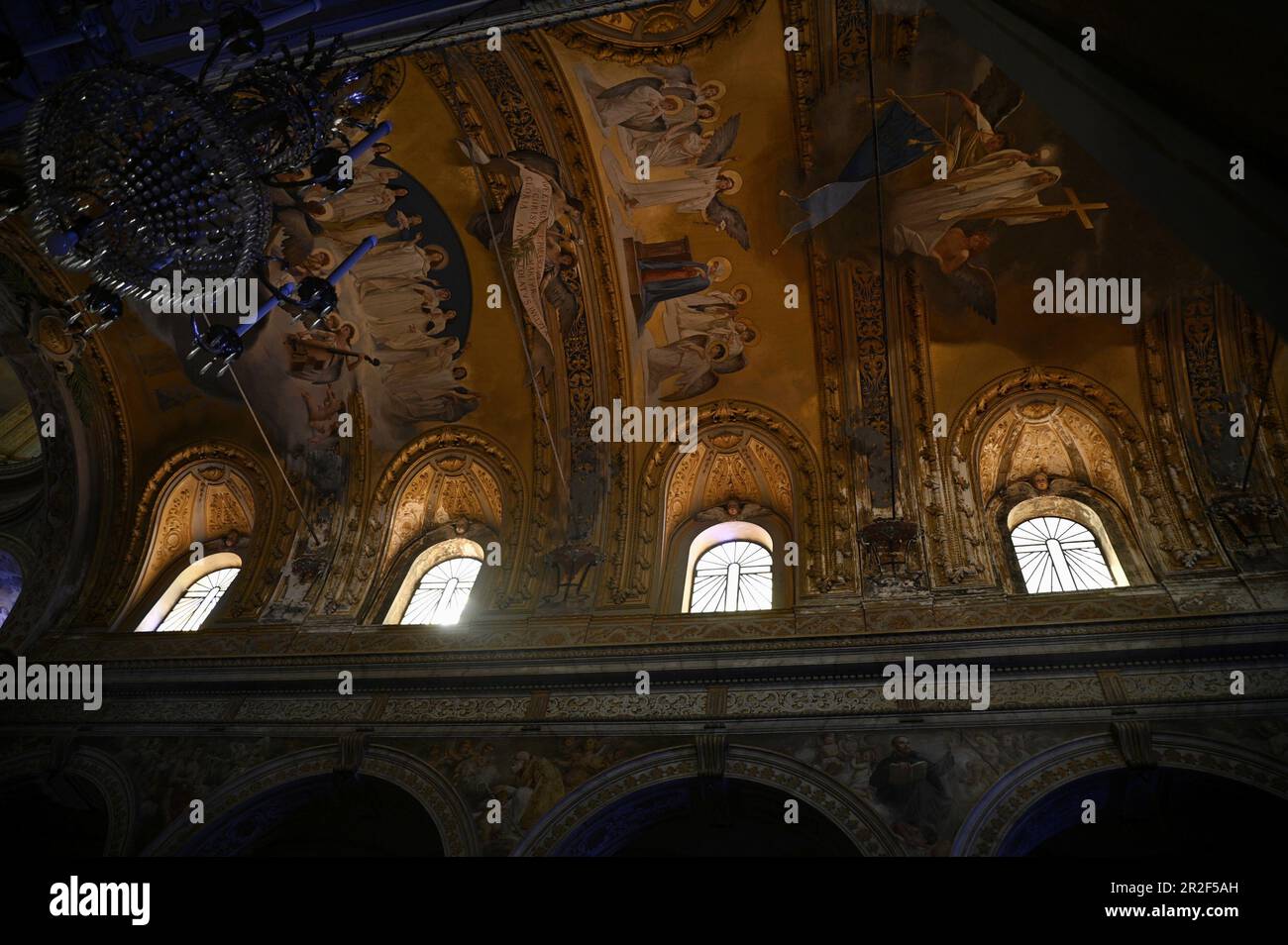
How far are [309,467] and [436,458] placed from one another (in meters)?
1.75

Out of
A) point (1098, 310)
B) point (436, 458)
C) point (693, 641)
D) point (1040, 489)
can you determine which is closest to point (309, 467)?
point (436, 458)

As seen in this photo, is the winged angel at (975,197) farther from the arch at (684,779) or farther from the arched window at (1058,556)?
the arch at (684,779)

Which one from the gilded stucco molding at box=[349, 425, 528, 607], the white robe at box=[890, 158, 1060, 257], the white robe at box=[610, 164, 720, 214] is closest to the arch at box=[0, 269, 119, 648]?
the gilded stucco molding at box=[349, 425, 528, 607]

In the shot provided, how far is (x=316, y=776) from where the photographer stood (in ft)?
28.6

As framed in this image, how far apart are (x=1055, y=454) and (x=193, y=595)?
11.4 metres

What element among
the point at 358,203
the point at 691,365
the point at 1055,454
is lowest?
the point at 1055,454

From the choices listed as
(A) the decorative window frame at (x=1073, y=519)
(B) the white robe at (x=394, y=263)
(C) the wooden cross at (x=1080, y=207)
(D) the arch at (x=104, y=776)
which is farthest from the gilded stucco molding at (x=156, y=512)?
(C) the wooden cross at (x=1080, y=207)

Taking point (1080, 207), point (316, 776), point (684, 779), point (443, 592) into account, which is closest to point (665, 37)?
point (1080, 207)

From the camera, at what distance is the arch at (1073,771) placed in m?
6.75

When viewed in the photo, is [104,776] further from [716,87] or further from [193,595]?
[716,87]

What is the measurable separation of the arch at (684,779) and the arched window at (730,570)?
6.14ft

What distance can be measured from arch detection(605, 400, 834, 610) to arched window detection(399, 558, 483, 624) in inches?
81.9

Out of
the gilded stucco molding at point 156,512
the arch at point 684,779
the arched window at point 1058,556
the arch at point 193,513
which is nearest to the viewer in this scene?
the arch at point 684,779

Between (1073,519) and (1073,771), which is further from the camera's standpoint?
(1073,519)
